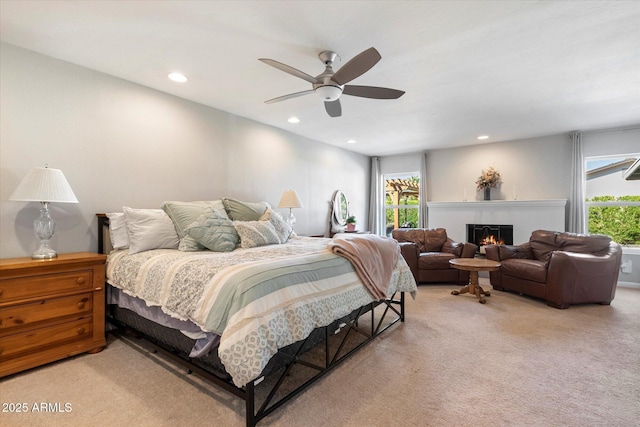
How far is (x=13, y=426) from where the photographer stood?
164 centimetres

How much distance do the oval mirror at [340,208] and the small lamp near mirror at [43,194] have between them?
444cm

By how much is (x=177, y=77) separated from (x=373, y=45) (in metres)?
2.03

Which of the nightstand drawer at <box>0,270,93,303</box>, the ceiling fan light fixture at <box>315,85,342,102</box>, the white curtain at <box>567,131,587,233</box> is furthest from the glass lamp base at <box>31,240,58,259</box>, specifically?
the white curtain at <box>567,131,587,233</box>

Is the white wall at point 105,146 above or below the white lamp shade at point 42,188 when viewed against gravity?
above

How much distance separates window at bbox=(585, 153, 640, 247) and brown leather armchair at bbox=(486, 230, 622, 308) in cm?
146

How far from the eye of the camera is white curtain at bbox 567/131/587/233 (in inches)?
201

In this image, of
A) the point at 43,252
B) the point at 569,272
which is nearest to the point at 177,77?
the point at 43,252

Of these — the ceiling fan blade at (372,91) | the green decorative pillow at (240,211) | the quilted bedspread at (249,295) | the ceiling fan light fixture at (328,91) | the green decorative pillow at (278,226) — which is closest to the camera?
the quilted bedspread at (249,295)

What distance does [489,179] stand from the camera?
5.94m

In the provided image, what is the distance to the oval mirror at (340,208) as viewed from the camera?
6.21 m

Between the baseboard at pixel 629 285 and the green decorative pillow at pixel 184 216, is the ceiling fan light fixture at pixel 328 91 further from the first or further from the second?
the baseboard at pixel 629 285

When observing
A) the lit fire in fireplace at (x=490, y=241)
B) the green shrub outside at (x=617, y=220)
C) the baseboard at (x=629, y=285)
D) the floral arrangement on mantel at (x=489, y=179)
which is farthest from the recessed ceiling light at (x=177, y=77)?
the baseboard at (x=629, y=285)

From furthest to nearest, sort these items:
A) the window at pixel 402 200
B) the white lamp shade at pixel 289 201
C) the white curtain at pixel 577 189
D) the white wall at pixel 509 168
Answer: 1. the window at pixel 402 200
2. the white wall at pixel 509 168
3. the white curtain at pixel 577 189
4. the white lamp shade at pixel 289 201

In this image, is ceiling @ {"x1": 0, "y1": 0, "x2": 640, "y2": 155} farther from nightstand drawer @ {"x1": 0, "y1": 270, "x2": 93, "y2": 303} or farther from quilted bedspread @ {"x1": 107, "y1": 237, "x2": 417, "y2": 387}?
nightstand drawer @ {"x1": 0, "y1": 270, "x2": 93, "y2": 303}
